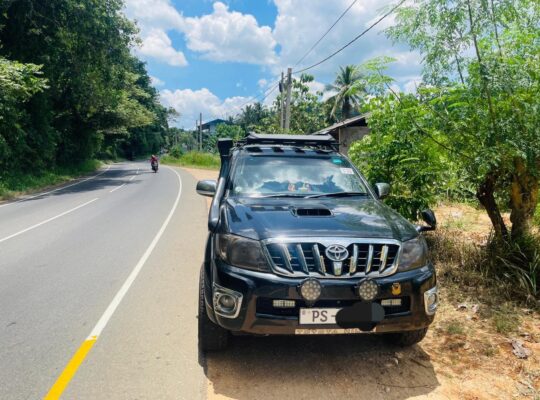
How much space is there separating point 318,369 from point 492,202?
12.1ft

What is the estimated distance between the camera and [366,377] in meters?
3.28

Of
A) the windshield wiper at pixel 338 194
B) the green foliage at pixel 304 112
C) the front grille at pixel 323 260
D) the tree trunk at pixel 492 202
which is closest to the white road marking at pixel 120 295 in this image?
the front grille at pixel 323 260

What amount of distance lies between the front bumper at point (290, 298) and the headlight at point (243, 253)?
0.05 m

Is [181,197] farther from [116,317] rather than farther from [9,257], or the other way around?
[116,317]

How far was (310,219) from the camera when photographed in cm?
334

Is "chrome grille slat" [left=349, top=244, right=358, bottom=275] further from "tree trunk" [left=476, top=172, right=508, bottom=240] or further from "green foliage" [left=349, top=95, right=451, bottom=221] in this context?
"tree trunk" [left=476, top=172, right=508, bottom=240]

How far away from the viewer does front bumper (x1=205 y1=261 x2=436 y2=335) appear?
2924 mm

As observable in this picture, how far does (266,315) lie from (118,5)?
23.9m

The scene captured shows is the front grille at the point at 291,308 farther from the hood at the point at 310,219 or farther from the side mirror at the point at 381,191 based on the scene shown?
the side mirror at the point at 381,191

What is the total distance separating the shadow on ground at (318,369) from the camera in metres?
3.06

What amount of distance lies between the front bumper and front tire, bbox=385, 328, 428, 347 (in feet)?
1.69

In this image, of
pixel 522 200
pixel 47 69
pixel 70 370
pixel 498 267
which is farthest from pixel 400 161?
pixel 47 69

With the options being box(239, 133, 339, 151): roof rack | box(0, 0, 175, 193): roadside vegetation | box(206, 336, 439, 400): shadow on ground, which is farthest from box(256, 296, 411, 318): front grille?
box(0, 0, 175, 193): roadside vegetation

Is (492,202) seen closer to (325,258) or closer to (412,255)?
(412,255)
